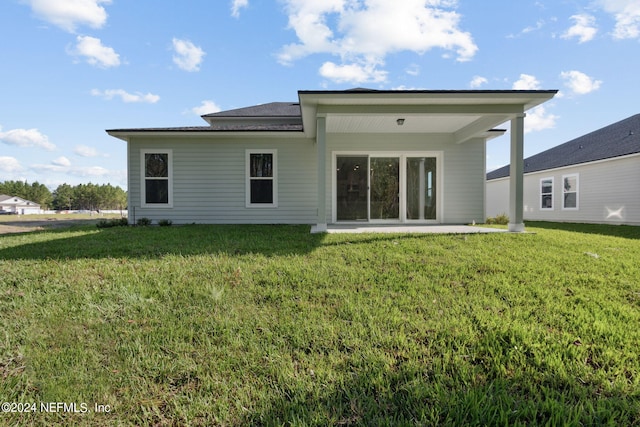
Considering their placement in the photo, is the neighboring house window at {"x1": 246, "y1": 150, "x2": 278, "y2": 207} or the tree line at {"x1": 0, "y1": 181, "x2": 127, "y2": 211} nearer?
the neighboring house window at {"x1": 246, "y1": 150, "x2": 278, "y2": 207}

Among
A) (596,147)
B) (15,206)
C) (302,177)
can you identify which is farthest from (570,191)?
(15,206)

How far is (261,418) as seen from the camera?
5.09 feet

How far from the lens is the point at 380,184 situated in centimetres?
968

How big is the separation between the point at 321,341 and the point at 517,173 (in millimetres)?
6678

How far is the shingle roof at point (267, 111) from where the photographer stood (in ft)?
43.4

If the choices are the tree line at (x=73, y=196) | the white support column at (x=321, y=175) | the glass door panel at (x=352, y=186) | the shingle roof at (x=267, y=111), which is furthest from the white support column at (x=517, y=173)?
the tree line at (x=73, y=196)

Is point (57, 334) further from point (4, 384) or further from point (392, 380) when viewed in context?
point (392, 380)

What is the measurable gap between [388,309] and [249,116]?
12.1 m

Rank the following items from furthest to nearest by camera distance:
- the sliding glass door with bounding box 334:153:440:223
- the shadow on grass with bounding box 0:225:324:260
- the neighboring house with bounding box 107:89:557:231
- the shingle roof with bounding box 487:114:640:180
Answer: the shingle roof with bounding box 487:114:640:180 < the sliding glass door with bounding box 334:153:440:223 < the neighboring house with bounding box 107:89:557:231 < the shadow on grass with bounding box 0:225:324:260

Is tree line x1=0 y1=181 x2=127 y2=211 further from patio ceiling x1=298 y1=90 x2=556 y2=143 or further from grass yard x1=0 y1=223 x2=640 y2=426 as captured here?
grass yard x1=0 y1=223 x2=640 y2=426

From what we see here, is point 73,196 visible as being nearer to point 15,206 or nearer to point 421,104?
point 15,206

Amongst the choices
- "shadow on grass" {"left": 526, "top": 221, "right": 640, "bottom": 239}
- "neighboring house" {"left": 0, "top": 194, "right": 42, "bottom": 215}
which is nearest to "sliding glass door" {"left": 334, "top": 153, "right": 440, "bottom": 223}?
"shadow on grass" {"left": 526, "top": 221, "right": 640, "bottom": 239}

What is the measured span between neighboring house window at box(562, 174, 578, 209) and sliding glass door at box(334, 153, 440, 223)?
8.89 meters

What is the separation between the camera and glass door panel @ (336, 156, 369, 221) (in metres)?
9.66
